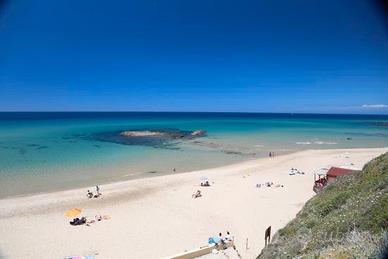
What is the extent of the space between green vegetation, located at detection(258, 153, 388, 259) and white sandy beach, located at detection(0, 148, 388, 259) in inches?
167

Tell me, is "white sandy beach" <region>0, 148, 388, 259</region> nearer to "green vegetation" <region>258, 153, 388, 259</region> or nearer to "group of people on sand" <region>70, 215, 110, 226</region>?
"group of people on sand" <region>70, 215, 110, 226</region>

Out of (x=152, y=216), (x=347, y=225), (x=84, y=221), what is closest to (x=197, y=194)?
(x=152, y=216)

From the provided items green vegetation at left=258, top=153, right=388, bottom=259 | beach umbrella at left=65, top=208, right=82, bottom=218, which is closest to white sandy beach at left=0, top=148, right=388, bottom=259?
beach umbrella at left=65, top=208, right=82, bottom=218

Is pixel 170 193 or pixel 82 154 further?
pixel 82 154

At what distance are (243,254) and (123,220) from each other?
6.63m

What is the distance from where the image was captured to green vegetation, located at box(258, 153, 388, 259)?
16.7 feet

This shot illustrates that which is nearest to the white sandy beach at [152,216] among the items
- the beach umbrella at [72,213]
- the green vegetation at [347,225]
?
the beach umbrella at [72,213]

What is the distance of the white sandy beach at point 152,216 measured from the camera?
1247cm

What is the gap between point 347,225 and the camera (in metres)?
6.37

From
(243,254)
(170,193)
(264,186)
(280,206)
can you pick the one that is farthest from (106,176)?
(243,254)

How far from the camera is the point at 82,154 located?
123 ft

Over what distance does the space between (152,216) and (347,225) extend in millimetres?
11319

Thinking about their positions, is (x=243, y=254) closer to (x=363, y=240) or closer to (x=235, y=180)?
(x=363, y=240)

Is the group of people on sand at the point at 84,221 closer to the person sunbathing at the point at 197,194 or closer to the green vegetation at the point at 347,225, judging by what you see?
the person sunbathing at the point at 197,194
